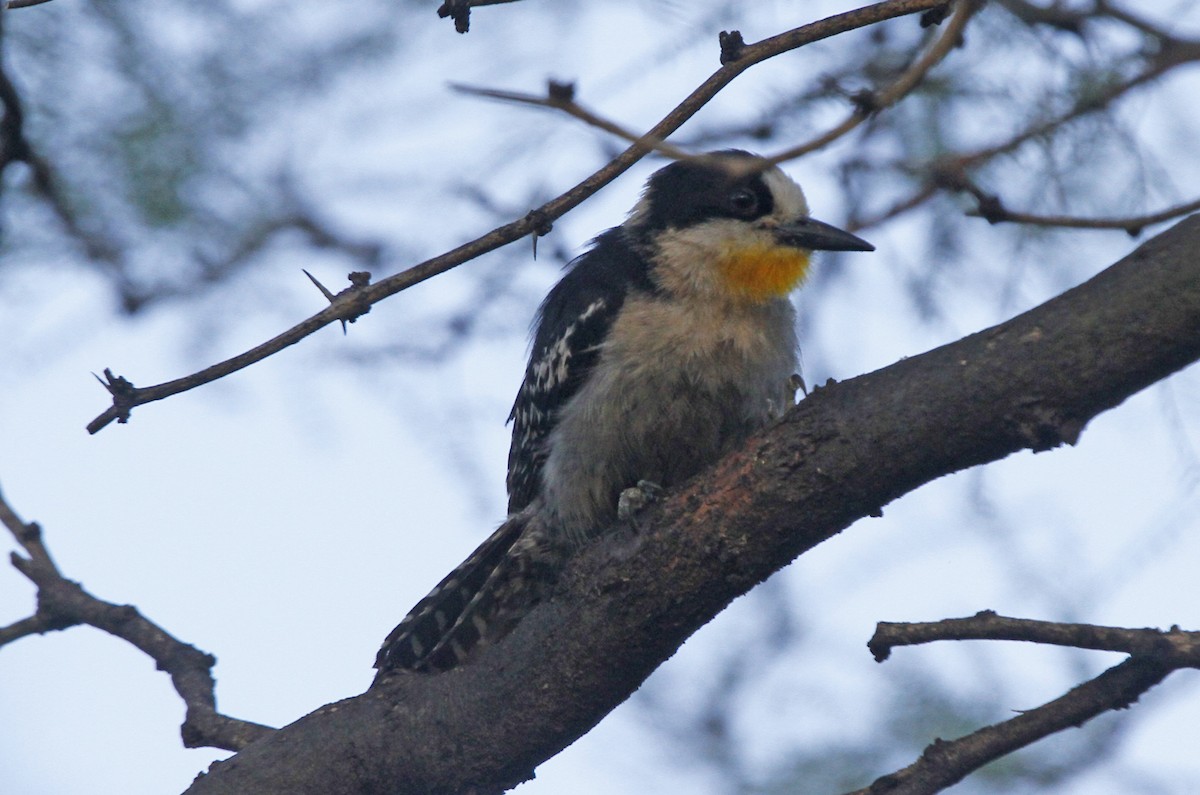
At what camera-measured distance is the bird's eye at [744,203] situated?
5211mm

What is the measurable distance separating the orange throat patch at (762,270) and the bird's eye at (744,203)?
0.21 m

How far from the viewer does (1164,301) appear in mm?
2852

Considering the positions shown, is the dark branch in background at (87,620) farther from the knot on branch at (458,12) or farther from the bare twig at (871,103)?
the bare twig at (871,103)

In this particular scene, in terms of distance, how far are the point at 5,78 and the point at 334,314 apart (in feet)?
7.89

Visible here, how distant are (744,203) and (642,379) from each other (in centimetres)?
95

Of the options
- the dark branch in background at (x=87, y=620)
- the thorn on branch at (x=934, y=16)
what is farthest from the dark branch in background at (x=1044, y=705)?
the dark branch in background at (x=87, y=620)

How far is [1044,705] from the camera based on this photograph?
305 cm

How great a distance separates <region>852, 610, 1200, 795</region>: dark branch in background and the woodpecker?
1.55 meters

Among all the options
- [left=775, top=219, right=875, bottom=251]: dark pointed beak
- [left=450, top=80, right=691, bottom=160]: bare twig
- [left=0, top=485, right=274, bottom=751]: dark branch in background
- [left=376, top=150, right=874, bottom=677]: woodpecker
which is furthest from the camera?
[left=775, top=219, right=875, bottom=251]: dark pointed beak

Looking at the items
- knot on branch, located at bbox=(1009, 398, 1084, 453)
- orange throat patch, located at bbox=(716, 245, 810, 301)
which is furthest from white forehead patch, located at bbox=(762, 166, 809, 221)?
knot on branch, located at bbox=(1009, 398, 1084, 453)

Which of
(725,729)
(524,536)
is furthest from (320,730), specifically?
(725,729)

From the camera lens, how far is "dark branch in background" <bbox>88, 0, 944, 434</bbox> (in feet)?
10.1

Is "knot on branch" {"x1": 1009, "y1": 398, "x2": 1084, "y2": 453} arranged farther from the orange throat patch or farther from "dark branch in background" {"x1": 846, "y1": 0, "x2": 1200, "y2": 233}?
the orange throat patch

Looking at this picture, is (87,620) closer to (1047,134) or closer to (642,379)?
(642,379)
